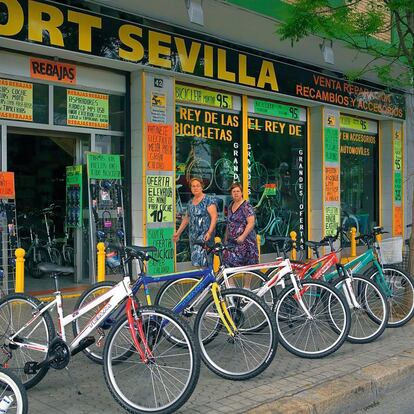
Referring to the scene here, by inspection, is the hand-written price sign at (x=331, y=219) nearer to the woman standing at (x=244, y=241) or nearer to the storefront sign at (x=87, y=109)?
the storefront sign at (x=87, y=109)

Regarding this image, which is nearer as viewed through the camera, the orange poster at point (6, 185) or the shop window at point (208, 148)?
the orange poster at point (6, 185)

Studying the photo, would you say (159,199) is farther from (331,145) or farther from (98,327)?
(331,145)

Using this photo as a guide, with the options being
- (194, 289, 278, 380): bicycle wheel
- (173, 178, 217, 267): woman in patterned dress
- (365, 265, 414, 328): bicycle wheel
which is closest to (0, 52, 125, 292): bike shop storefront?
(173, 178, 217, 267): woman in patterned dress

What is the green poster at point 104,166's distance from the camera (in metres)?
9.02

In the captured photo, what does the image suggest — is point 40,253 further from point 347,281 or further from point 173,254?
point 347,281

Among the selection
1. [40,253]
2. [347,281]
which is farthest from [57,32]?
[347,281]

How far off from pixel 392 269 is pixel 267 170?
6.03 metres

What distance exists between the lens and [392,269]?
21.6ft

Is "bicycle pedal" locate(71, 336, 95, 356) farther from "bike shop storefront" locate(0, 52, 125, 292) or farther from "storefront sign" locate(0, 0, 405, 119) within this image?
"storefront sign" locate(0, 0, 405, 119)

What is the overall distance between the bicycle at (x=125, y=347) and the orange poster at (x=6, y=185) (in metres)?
3.86

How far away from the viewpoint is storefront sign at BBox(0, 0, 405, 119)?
26.4ft

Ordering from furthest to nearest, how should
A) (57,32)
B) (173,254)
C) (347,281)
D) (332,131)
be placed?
(332,131) → (173,254) → (57,32) → (347,281)

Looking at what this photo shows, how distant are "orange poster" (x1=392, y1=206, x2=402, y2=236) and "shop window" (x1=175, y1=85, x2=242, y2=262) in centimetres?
619

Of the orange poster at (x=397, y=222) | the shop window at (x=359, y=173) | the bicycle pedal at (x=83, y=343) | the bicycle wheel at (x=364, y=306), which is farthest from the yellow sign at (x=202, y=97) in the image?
the orange poster at (x=397, y=222)
